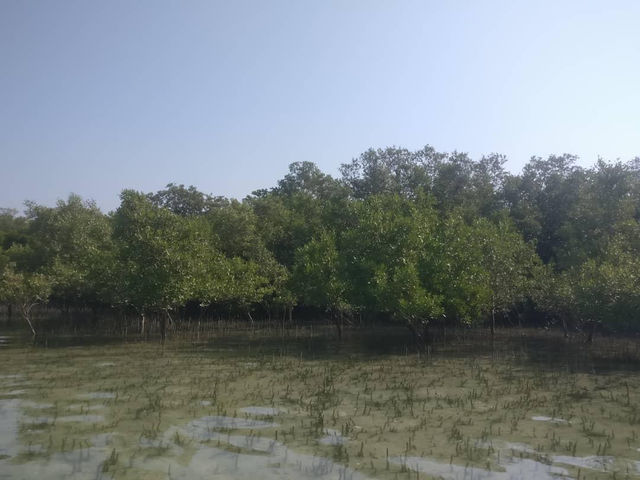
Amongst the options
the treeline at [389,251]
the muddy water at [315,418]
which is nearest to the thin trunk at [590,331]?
the treeline at [389,251]

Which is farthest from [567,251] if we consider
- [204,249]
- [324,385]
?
[324,385]

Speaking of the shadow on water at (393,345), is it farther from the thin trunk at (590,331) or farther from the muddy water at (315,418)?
the muddy water at (315,418)

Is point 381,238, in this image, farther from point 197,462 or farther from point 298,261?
point 197,462

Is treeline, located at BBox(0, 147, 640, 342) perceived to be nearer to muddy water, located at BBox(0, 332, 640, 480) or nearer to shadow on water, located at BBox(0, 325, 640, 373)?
shadow on water, located at BBox(0, 325, 640, 373)

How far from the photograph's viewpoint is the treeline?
95.5 ft

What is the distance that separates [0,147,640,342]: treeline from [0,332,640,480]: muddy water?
5.43 meters

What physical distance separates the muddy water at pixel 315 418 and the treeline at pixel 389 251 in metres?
5.43

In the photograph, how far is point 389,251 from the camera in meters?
30.0

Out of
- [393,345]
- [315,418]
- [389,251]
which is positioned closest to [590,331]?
[393,345]

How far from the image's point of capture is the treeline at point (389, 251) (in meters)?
29.1

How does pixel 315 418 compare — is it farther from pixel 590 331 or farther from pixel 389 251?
pixel 590 331

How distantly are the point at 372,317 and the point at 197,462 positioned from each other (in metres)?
36.3

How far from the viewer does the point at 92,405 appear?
14852mm

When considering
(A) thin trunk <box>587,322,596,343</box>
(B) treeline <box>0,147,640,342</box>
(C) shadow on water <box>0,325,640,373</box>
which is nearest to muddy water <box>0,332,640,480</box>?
(C) shadow on water <box>0,325,640,373</box>
